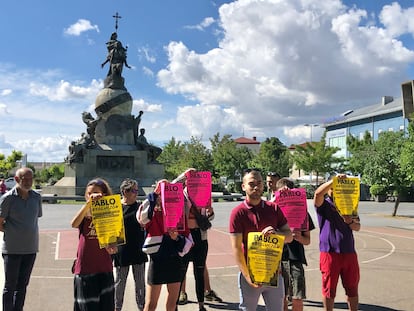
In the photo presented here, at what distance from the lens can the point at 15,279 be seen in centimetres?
543

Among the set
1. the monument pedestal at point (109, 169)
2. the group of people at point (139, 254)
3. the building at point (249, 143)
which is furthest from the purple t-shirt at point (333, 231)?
the building at point (249, 143)

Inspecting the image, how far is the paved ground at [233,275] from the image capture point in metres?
6.88

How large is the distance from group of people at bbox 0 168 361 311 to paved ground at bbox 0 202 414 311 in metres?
1.11

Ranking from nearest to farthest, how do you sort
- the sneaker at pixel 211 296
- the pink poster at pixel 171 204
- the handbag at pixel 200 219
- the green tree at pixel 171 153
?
1. the pink poster at pixel 171 204
2. the handbag at pixel 200 219
3. the sneaker at pixel 211 296
4. the green tree at pixel 171 153

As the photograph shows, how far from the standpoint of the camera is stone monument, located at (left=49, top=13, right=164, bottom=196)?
105ft

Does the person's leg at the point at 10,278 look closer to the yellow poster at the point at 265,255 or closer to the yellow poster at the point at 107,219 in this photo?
the yellow poster at the point at 107,219

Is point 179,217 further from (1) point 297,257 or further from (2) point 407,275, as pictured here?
(2) point 407,275

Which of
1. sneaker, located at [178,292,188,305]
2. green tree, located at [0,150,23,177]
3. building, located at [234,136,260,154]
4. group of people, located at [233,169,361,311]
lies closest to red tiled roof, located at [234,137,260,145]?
building, located at [234,136,260,154]

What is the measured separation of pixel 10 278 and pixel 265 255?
10.4 ft

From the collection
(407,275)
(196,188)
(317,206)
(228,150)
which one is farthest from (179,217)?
(228,150)

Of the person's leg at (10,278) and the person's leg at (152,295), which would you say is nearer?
the person's leg at (152,295)

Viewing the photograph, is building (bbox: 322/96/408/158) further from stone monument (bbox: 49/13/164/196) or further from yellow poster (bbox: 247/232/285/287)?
yellow poster (bbox: 247/232/285/287)

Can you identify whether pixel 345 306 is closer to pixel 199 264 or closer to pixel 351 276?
pixel 351 276

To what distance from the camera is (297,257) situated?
598 cm
